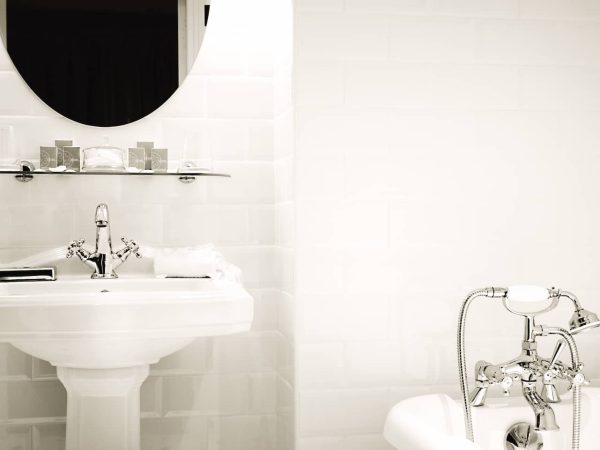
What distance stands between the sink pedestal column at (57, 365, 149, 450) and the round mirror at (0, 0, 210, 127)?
928mm

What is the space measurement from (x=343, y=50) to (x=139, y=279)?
97 cm

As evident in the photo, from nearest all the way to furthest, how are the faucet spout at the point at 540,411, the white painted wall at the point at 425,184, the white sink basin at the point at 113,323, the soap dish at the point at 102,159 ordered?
1. the white sink basin at the point at 113,323
2. the faucet spout at the point at 540,411
3. the white painted wall at the point at 425,184
4. the soap dish at the point at 102,159

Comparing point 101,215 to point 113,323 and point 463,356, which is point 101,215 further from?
point 463,356

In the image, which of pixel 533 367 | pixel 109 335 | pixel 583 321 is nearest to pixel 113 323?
pixel 109 335

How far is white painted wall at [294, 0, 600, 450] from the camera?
2.45m

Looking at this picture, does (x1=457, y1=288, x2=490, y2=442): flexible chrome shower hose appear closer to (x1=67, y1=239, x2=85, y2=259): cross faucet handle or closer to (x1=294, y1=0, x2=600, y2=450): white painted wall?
(x1=294, y1=0, x2=600, y2=450): white painted wall

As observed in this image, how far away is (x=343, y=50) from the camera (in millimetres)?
2457

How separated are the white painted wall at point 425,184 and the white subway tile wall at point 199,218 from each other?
23 centimetres

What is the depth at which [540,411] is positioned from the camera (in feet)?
7.04

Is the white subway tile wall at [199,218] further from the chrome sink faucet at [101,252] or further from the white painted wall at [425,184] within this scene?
the white painted wall at [425,184]

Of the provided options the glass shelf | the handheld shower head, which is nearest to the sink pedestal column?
the glass shelf

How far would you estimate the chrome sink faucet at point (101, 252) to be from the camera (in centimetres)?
252

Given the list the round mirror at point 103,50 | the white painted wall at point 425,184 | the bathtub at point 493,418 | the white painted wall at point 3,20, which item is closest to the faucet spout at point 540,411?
the bathtub at point 493,418

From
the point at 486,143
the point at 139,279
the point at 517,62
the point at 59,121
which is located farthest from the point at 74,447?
the point at 517,62
